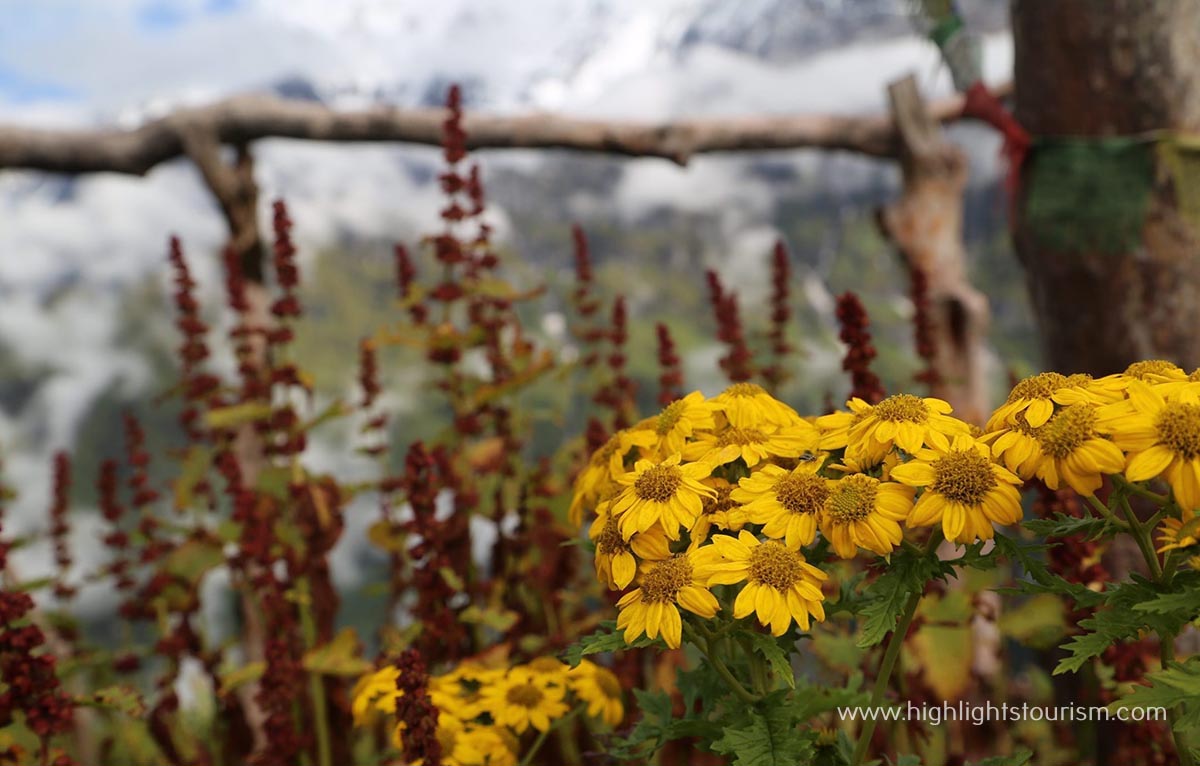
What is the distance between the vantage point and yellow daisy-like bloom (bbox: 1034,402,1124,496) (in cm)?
90

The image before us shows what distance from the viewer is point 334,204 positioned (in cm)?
13150

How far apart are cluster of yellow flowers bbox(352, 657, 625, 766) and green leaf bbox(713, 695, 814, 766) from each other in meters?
0.49

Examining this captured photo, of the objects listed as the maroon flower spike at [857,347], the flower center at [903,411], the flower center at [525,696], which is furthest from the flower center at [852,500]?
the flower center at [525,696]

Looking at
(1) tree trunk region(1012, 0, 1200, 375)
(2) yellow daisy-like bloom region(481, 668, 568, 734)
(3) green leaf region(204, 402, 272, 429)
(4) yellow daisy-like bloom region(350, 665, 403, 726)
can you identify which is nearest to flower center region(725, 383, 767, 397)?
(2) yellow daisy-like bloom region(481, 668, 568, 734)

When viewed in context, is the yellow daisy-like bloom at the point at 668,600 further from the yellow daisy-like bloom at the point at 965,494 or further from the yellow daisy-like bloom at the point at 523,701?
the yellow daisy-like bloom at the point at 523,701

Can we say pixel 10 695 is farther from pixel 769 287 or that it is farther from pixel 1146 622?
pixel 769 287

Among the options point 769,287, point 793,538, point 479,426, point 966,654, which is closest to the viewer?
point 793,538

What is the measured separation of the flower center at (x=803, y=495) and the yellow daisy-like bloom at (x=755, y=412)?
0.62 ft

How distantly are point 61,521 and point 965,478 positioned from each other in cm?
325

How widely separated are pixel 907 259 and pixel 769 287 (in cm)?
140

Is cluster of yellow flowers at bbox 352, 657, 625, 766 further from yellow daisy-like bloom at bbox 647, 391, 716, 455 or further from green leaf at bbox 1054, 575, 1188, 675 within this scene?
green leaf at bbox 1054, 575, 1188, 675

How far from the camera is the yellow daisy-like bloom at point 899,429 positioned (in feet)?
3.33

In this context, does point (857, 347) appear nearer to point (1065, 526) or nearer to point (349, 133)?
point (1065, 526)

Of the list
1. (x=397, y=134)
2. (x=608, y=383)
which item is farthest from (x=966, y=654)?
(x=397, y=134)
